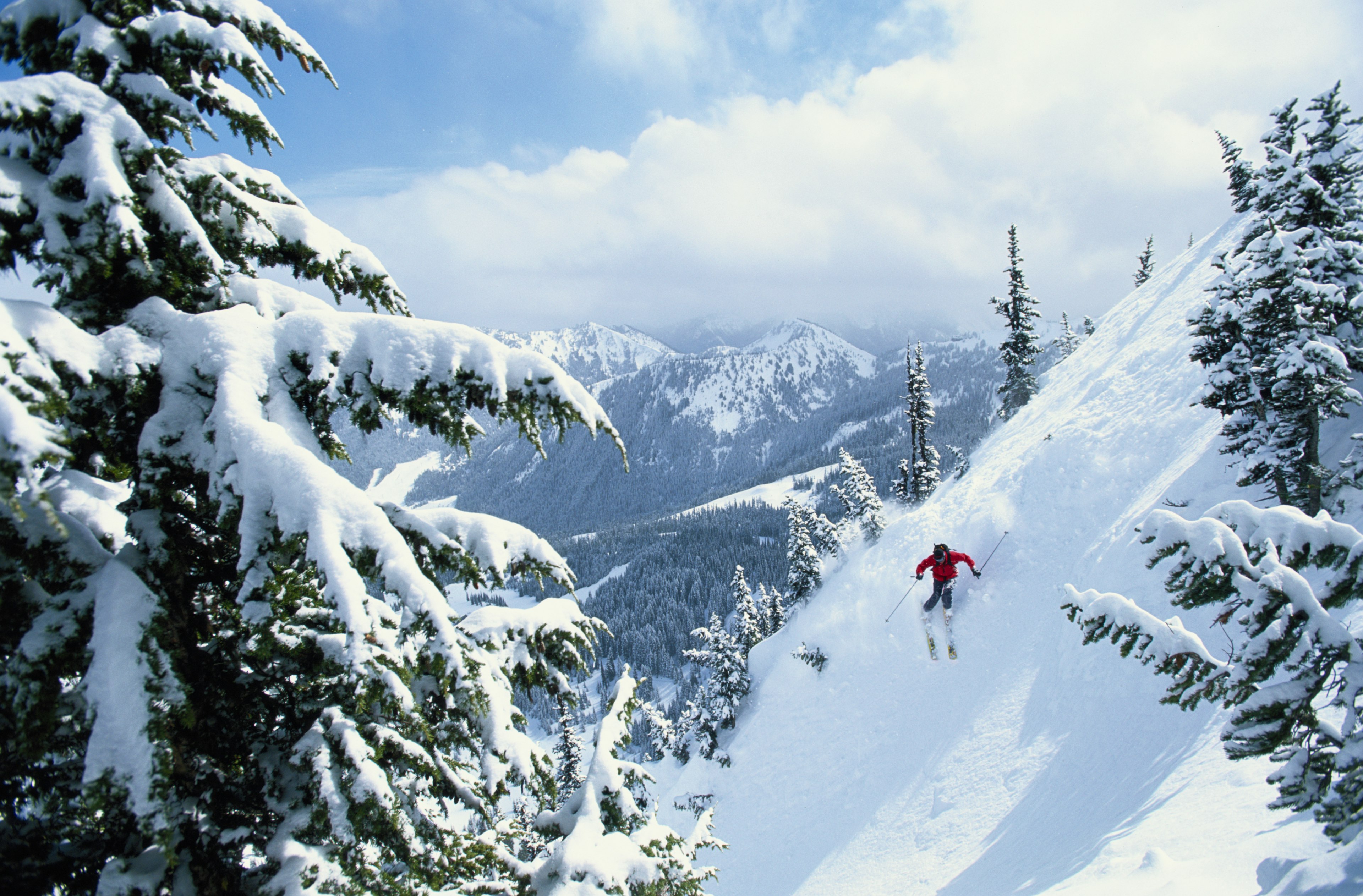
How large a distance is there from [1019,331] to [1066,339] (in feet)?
86.9

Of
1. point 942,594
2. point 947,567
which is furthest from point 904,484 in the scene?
point 947,567

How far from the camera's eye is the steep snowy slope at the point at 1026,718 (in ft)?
25.9

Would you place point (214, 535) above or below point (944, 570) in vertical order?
below

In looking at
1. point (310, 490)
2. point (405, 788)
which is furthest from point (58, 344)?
point (405, 788)

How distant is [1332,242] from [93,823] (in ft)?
73.3

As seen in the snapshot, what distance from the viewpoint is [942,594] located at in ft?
66.1

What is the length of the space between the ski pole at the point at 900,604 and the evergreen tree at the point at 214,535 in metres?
21.3

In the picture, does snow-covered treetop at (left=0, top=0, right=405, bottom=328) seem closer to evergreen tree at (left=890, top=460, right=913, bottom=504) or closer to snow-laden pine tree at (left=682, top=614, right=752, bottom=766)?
snow-laden pine tree at (left=682, top=614, right=752, bottom=766)

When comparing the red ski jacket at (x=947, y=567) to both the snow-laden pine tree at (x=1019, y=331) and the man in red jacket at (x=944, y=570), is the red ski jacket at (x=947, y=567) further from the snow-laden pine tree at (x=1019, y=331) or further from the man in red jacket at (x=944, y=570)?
the snow-laden pine tree at (x=1019, y=331)

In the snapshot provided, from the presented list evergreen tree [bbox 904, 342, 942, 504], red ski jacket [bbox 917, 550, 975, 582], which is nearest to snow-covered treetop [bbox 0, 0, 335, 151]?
red ski jacket [bbox 917, 550, 975, 582]

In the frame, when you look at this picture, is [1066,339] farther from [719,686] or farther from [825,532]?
[719,686]

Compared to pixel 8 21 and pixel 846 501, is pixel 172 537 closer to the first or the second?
pixel 8 21

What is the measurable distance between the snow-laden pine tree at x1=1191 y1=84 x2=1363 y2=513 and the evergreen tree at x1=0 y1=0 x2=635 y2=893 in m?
17.9

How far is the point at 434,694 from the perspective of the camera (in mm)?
3449
